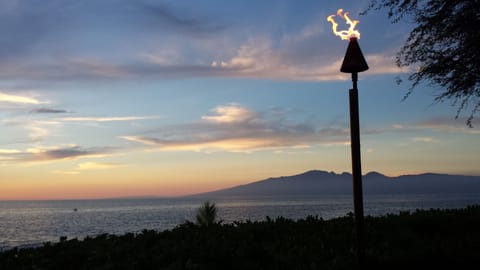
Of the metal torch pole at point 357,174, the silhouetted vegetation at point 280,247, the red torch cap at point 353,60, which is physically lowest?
the silhouetted vegetation at point 280,247

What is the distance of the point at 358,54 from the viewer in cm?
914

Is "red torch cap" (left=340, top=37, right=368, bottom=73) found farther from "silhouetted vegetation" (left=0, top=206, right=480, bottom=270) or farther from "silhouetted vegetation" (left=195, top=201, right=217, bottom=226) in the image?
"silhouetted vegetation" (left=195, top=201, right=217, bottom=226)

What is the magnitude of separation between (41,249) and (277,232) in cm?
625

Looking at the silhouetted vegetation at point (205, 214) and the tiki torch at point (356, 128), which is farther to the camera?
the silhouetted vegetation at point (205, 214)

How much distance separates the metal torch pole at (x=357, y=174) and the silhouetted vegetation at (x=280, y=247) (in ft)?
1.60

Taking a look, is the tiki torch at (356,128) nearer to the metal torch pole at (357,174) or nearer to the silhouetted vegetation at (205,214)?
the metal torch pole at (357,174)

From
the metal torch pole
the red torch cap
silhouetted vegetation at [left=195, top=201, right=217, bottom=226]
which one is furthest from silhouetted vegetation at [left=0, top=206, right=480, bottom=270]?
silhouetted vegetation at [left=195, top=201, right=217, bottom=226]

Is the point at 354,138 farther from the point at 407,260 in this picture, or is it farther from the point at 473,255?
the point at 473,255

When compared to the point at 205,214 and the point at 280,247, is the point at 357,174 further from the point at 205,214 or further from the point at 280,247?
the point at 205,214

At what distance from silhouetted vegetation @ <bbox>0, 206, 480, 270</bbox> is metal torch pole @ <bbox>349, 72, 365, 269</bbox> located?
0.49 meters

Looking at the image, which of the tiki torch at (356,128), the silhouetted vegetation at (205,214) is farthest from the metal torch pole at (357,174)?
the silhouetted vegetation at (205,214)

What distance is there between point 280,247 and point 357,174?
286 centimetres

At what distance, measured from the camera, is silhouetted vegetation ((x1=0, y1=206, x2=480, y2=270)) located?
948 cm

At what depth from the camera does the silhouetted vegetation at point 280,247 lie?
31.1 feet
